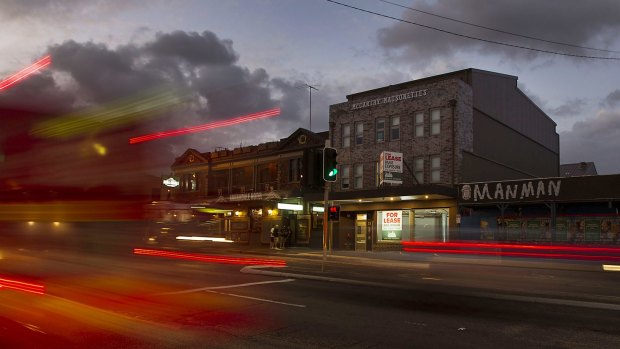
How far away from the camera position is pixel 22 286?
12930 millimetres

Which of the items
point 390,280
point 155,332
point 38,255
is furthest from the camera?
point 38,255

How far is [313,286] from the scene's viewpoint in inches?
551

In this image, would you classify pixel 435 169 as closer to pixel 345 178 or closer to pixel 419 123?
pixel 419 123

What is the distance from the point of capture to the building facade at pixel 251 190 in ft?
125

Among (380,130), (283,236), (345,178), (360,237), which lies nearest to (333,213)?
(360,237)

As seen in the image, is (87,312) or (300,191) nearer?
(87,312)

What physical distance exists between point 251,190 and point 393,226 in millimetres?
14537

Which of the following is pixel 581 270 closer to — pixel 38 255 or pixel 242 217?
pixel 38 255

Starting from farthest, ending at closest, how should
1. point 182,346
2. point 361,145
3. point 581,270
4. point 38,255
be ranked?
point 361,145
point 581,270
point 38,255
point 182,346

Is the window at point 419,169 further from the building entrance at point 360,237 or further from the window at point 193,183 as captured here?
the window at point 193,183

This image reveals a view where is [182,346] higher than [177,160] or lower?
lower

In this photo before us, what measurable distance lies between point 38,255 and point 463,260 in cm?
1990

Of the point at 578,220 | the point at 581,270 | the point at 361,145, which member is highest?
the point at 361,145

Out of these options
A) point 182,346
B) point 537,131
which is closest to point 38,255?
point 182,346
